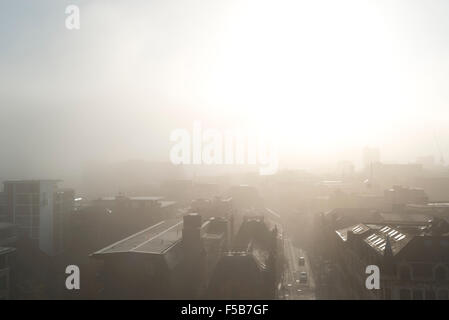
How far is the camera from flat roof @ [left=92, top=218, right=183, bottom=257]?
2878cm

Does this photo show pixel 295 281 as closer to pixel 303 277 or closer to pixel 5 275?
pixel 303 277

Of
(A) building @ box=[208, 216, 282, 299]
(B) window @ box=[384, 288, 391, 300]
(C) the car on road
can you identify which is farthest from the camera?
(C) the car on road

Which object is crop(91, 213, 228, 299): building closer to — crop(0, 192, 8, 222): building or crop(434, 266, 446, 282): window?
crop(434, 266, 446, 282): window

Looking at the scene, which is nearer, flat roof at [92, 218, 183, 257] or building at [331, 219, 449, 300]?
building at [331, 219, 449, 300]

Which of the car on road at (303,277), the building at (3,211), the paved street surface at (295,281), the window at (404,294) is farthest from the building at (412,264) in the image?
the building at (3,211)

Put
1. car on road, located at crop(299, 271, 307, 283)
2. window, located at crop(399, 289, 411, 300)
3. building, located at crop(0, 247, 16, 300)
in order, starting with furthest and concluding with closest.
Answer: car on road, located at crop(299, 271, 307, 283)
building, located at crop(0, 247, 16, 300)
window, located at crop(399, 289, 411, 300)

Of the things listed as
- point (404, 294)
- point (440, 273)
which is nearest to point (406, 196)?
point (440, 273)

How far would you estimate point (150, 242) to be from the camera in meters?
32.4

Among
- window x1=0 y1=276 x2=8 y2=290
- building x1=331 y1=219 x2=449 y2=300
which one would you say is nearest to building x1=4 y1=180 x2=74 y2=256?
window x1=0 y1=276 x2=8 y2=290

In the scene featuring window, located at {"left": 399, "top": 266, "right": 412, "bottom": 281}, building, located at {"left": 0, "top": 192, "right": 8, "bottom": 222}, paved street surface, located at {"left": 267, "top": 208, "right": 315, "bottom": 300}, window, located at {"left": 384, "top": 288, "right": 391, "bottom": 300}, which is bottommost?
paved street surface, located at {"left": 267, "top": 208, "right": 315, "bottom": 300}

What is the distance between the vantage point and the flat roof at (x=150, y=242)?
94.4ft

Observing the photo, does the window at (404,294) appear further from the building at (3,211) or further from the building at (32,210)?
the building at (3,211)
